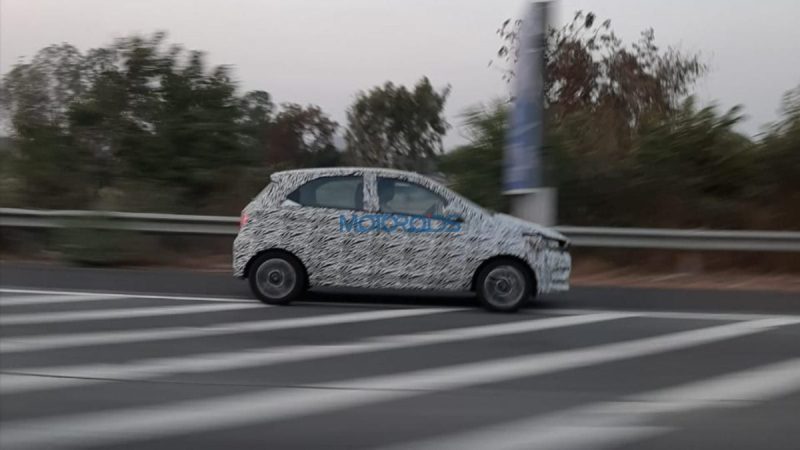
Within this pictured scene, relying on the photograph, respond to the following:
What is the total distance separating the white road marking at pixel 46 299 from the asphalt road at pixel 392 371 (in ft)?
0.16

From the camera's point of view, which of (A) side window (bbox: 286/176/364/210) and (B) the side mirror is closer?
(B) the side mirror

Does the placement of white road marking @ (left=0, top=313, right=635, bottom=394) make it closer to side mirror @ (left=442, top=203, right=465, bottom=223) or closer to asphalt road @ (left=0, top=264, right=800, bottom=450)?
asphalt road @ (left=0, top=264, right=800, bottom=450)

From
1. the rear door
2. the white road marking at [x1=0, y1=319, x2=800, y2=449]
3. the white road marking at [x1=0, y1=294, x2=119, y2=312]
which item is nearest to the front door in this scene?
the rear door

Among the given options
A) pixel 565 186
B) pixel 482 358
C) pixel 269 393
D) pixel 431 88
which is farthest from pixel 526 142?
pixel 431 88

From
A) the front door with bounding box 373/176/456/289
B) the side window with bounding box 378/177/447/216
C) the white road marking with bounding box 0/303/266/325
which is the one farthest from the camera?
the side window with bounding box 378/177/447/216

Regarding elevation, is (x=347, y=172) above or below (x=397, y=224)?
above

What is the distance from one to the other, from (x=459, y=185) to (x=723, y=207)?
4.64 m

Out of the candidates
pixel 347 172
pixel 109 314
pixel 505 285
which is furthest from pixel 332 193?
pixel 109 314

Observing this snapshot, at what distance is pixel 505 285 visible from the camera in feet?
34.7

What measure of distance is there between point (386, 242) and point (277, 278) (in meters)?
1.43

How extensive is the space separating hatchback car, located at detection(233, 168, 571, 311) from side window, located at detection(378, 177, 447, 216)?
0.01 metres

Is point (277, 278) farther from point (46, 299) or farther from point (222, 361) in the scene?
point (222, 361)

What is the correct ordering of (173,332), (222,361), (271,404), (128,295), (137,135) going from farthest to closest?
(137,135)
(128,295)
(173,332)
(222,361)
(271,404)

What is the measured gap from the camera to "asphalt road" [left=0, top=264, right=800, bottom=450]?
5809 mm
